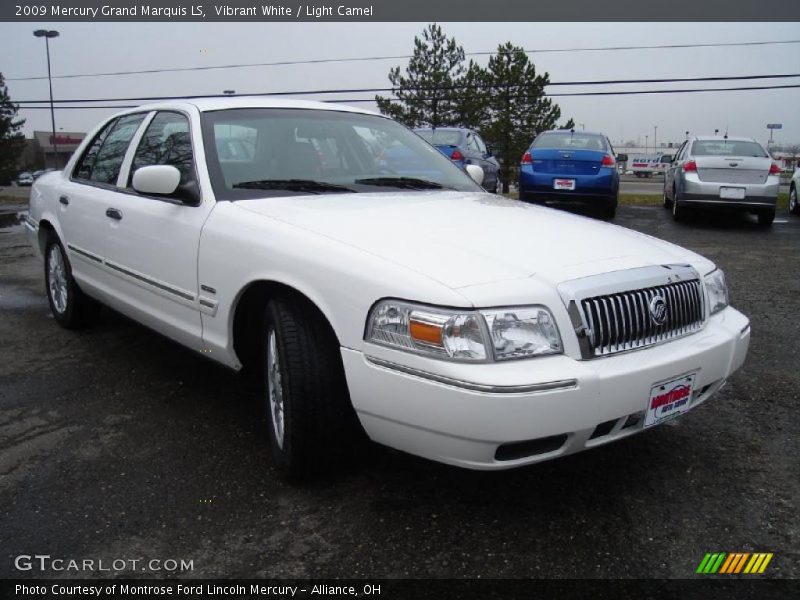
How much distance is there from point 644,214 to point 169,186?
11.6 m

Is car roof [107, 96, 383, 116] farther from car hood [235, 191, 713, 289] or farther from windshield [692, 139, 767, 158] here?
windshield [692, 139, 767, 158]

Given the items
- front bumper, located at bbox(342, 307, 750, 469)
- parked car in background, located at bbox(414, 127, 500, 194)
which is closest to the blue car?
parked car in background, located at bbox(414, 127, 500, 194)

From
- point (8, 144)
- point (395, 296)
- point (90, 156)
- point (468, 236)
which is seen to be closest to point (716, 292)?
point (468, 236)

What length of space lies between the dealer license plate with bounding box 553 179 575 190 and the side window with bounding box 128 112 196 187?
328 inches

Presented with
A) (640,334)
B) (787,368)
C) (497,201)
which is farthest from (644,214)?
(640,334)

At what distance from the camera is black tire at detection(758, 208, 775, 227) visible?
36.7ft

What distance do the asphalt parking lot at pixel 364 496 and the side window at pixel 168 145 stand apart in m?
1.22

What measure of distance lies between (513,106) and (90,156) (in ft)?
144

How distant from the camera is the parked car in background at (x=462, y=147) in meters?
12.0

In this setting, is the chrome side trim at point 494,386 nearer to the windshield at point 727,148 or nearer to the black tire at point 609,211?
the black tire at point 609,211

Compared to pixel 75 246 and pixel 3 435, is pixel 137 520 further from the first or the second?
pixel 75 246

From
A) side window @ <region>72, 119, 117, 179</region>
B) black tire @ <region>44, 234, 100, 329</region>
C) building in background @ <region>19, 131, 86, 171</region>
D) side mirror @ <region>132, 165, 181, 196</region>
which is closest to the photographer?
side mirror @ <region>132, 165, 181, 196</region>

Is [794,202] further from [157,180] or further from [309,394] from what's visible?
[309,394]

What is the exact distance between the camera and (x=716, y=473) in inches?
116
